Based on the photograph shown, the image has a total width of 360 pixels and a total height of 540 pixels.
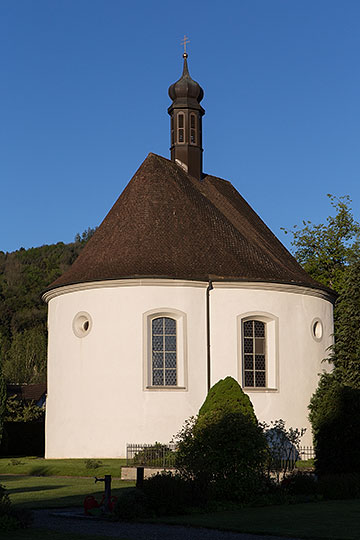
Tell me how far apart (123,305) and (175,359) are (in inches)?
99.7

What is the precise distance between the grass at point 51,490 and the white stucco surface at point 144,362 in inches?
159

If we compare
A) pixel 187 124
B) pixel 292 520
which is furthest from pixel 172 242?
pixel 292 520

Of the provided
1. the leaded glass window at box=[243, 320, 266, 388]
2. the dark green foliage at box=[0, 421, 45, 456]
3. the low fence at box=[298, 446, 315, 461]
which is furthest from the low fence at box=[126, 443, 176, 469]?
the dark green foliage at box=[0, 421, 45, 456]

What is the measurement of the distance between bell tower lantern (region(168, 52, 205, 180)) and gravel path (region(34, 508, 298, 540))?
21.5 metres

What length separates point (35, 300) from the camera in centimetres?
7762

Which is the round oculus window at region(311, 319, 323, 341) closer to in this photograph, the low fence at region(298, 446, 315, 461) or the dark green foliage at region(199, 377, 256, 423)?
the low fence at region(298, 446, 315, 461)

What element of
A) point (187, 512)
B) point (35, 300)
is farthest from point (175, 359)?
point (35, 300)

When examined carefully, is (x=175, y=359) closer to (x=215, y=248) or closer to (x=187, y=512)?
(x=215, y=248)

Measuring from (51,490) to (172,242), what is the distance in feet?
38.3

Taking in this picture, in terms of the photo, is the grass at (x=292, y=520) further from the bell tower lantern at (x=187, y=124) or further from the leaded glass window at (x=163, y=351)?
the bell tower lantern at (x=187, y=124)

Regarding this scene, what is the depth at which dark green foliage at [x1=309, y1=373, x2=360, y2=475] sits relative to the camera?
19.5 metres

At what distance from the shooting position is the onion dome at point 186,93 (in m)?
33.9

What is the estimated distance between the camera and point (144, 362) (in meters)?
26.3

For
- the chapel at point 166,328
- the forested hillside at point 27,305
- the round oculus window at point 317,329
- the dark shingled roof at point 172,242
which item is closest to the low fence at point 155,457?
the chapel at point 166,328
